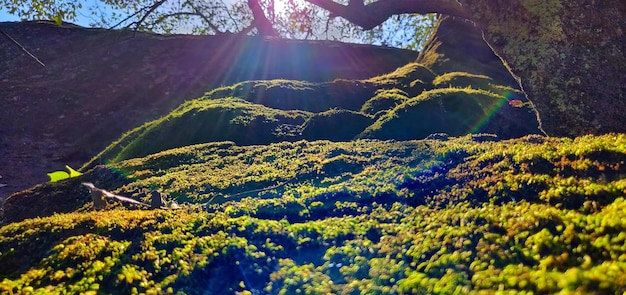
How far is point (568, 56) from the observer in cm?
634

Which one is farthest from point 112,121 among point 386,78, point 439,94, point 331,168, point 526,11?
point 526,11

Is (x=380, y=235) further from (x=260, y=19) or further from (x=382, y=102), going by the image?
(x=260, y=19)

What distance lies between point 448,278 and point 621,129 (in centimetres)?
394

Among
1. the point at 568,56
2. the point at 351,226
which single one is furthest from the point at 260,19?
the point at 351,226

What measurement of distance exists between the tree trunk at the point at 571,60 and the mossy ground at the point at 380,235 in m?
1.34

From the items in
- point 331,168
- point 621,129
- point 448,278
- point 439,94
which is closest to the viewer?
point 448,278

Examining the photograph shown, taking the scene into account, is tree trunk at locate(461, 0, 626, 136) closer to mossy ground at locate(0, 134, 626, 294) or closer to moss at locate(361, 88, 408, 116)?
mossy ground at locate(0, 134, 626, 294)

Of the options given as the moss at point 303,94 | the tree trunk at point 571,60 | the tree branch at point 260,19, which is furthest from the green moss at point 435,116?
the tree branch at point 260,19

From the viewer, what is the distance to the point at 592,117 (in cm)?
601

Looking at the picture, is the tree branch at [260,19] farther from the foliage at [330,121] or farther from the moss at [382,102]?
the moss at [382,102]

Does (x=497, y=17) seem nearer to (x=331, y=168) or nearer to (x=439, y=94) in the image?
(x=331, y=168)

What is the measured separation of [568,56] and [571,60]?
0.07m

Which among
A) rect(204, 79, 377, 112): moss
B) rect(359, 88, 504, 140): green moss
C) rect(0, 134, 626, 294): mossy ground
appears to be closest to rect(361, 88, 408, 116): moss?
rect(204, 79, 377, 112): moss

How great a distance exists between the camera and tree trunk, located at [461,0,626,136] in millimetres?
6004
